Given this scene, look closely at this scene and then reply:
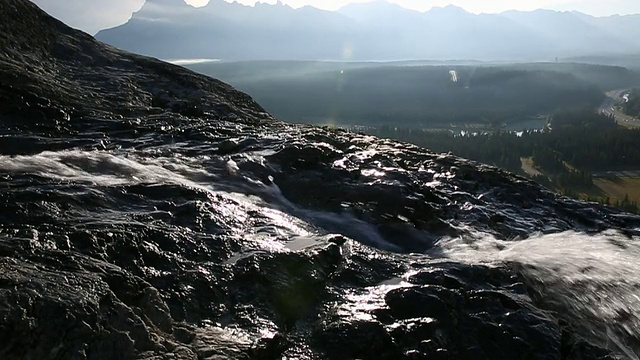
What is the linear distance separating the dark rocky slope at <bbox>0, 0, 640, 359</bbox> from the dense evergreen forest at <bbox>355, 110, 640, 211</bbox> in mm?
108403

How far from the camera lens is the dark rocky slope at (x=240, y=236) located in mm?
5188

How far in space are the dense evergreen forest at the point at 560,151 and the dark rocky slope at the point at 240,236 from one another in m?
108

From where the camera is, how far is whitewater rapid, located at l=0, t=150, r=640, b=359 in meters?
8.55

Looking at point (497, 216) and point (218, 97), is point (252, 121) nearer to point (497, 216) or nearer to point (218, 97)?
point (218, 97)

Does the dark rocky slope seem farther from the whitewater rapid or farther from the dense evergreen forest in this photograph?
the dense evergreen forest

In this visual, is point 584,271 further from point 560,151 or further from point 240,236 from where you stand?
point 560,151

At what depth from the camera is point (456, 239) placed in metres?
10.5

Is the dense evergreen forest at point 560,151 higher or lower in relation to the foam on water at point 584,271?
lower

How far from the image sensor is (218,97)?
18516mm

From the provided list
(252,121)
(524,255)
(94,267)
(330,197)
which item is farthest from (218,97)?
(94,267)

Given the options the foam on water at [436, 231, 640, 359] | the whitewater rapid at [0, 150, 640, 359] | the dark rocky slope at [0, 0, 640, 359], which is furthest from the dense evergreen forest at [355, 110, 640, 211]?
the whitewater rapid at [0, 150, 640, 359]

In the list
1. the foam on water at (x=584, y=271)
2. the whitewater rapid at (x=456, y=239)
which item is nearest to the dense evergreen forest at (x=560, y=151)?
the foam on water at (x=584, y=271)

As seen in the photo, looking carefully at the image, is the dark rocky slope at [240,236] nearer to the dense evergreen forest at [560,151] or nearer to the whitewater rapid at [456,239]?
the whitewater rapid at [456,239]

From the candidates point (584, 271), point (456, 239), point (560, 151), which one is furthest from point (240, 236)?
point (560, 151)
